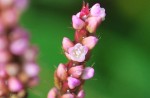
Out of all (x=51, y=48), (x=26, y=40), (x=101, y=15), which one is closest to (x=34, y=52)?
(x=26, y=40)

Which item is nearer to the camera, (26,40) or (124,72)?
(26,40)

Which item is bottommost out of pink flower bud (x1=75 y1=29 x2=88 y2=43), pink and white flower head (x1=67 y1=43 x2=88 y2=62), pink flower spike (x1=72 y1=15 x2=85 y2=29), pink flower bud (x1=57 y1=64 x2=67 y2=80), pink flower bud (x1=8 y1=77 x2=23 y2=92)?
pink flower bud (x1=8 y1=77 x2=23 y2=92)

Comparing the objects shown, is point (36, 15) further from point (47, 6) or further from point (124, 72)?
point (124, 72)

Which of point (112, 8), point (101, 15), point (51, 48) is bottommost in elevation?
point (101, 15)

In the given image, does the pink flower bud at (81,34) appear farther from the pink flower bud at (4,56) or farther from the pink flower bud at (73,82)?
the pink flower bud at (4,56)

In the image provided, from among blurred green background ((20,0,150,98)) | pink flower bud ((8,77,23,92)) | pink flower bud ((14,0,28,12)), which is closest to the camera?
pink flower bud ((14,0,28,12))

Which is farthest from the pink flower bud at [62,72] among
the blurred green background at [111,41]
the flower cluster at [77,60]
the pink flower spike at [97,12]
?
the blurred green background at [111,41]

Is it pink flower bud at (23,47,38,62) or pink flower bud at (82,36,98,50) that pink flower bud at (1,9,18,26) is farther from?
pink flower bud at (82,36,98,50)

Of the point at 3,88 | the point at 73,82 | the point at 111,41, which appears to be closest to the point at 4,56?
the point at 3,88

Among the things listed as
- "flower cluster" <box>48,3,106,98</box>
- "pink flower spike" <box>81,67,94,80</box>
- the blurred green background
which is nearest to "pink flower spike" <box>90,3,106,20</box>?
"flower cluster" <box>48,3,106,98</box>
